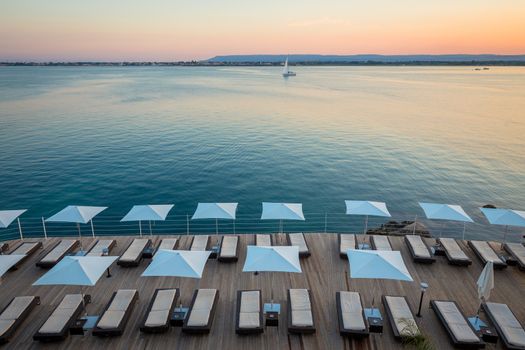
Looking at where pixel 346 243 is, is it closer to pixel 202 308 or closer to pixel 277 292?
pixel 277 292

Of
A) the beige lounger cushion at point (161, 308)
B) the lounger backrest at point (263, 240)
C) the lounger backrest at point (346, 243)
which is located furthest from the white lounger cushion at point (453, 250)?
the beige lounger cushion at point (161, 308)

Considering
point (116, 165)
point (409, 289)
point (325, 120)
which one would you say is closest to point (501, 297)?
point (409, 289)

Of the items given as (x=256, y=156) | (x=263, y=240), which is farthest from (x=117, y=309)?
(x=256, y=156)

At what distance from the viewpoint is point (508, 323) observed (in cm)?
927

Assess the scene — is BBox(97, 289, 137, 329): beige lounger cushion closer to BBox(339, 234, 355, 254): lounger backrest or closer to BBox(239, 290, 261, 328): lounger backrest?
BBox(239, 290, 261, 328): lounger backrest

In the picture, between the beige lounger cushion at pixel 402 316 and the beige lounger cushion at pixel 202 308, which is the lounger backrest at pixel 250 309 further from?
the beige lounger cushion at pixel 402 316

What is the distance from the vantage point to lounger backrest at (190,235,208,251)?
13.4m

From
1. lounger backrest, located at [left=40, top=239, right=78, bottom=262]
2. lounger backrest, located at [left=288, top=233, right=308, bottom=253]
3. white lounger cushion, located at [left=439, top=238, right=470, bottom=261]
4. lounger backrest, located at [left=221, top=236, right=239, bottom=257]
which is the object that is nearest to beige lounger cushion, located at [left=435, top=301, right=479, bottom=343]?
white lounger cushion, located at [left=439, top=238, right=470, bottom=261]

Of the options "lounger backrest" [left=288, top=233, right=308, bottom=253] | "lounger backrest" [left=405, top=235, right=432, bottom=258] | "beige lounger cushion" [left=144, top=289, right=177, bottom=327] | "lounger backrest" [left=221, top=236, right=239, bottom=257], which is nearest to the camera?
"beige lounger cushion" [left=144, top=289, right=177, bottom=327]

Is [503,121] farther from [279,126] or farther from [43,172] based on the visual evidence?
[43,172]

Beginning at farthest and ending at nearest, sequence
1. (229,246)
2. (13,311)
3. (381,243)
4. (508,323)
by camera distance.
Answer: (381,243), (229,246), (13,311), (508,323)

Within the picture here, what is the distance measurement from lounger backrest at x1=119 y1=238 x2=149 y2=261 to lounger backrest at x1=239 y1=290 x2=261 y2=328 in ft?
15.8

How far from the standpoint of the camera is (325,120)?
5362cm

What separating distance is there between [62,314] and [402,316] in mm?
9784
